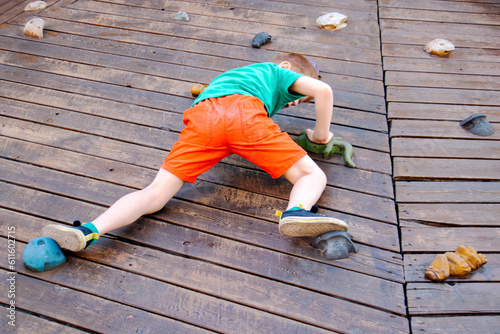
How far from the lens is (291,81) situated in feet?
5.98

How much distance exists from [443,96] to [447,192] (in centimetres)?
80

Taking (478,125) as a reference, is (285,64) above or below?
above

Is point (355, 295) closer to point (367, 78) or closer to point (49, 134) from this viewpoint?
point (367, 78)

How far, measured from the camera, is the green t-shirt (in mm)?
1738

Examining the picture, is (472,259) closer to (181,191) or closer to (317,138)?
(317,138)

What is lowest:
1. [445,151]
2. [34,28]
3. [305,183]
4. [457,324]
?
[457,324]

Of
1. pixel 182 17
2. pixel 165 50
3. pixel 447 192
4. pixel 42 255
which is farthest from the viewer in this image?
pixel 182 17

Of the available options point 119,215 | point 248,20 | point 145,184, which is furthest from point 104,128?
point 248,20

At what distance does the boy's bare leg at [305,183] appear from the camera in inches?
62.9

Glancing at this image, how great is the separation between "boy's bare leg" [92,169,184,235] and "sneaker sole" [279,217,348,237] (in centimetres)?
51

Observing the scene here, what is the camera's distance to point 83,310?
1420 mm

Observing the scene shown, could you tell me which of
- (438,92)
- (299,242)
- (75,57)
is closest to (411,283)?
(299,242)

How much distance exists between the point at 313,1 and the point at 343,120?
1496 mm

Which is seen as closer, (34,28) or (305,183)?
(305,183)
